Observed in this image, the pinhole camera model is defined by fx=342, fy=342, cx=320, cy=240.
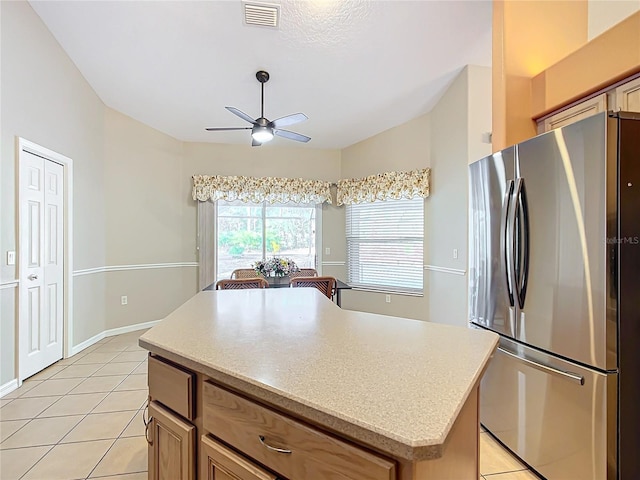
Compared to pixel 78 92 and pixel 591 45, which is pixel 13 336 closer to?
pixel 78 92

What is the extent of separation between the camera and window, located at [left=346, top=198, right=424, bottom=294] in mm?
4734

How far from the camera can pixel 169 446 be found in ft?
3.91

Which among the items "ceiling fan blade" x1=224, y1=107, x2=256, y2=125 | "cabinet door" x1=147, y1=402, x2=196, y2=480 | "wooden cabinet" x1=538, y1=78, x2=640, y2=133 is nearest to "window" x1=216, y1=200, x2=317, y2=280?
"ceiling fan blade" x1=224, y1=107, x2=256, y2=125

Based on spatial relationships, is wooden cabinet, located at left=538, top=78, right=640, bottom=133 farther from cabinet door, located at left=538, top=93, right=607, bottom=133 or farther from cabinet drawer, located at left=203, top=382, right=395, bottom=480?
cabinet drawer, located at left=203, top=382, right=395, bottom=480

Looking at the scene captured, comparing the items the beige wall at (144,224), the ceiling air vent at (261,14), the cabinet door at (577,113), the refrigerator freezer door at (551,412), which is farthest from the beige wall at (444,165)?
the beige wall at (144,224)

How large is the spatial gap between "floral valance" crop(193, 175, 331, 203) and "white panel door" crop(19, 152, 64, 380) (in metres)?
1.94

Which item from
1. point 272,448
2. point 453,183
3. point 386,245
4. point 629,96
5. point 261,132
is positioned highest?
point 261,132

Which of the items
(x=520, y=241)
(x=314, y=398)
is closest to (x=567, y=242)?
(x=520, y=241)

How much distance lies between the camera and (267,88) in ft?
12.9

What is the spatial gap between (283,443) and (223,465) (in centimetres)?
29

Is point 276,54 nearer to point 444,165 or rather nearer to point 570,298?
point 444,165

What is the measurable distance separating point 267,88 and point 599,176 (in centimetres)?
337

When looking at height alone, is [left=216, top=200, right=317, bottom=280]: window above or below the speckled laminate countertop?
above

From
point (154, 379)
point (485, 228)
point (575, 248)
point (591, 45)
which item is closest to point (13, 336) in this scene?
point (154, 379)
